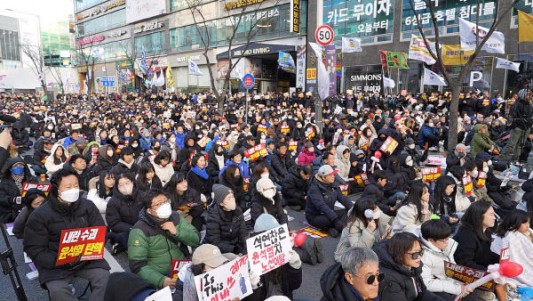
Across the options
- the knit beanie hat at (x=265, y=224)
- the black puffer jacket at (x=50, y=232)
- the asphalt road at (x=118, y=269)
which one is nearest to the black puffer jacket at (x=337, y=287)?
the knit beanie hat at (x=265, y=224)

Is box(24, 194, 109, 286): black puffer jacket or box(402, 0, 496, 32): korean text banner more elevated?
box(402, 0, 496, 32): korean text banner

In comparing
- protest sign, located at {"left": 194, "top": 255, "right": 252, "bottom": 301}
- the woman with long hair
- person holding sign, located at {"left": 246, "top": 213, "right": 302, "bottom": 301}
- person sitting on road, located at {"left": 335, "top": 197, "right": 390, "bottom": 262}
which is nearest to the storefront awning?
the woman with long hair

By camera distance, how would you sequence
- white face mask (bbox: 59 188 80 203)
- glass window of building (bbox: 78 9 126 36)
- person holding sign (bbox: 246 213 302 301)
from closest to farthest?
person holding sign (bbox: 246 213 302 301) → white face mask (bbox: 59 188 80 203) → glass window of building (bbox: 78 9 126 36)

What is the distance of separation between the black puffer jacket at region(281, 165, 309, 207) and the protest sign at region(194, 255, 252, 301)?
4.52 meters

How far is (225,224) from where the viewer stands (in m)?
4.45

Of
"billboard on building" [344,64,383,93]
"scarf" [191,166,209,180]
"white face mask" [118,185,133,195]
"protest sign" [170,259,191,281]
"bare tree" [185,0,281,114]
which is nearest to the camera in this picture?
"protest sign" [170,259,191,281]

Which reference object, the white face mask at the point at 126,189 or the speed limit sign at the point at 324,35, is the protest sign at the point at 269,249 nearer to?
the white face mask at the point at 126,189

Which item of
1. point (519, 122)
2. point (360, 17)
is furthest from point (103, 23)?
point (519, 122)

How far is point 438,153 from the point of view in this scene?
12148 mm

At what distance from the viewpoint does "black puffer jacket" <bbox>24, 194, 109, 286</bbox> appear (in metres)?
3.47

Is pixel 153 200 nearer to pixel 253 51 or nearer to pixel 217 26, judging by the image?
pixel 253 51

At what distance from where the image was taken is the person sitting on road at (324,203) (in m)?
5.85

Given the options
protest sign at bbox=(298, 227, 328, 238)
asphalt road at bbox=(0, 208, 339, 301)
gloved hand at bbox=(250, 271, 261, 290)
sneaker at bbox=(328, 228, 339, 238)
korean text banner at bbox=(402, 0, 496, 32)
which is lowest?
asphalt road at bbox=(0, 208, 339, 301)

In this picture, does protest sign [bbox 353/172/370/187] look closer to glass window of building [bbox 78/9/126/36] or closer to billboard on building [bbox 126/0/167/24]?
billboard on building [bbox 126/0/167/24]
